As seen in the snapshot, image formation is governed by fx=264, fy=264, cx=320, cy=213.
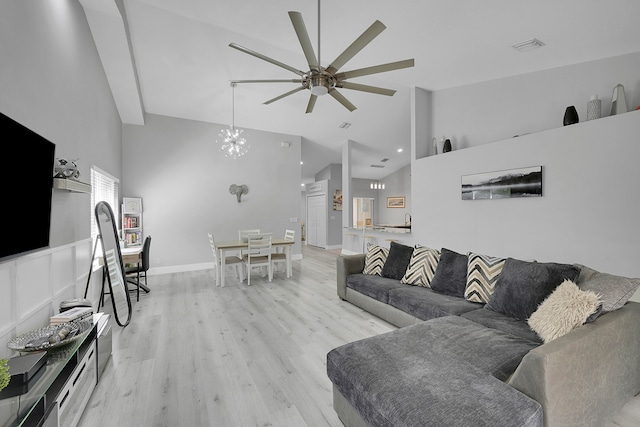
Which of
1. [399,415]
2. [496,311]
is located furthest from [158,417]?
[496,311]

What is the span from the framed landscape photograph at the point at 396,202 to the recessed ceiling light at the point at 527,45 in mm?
7094

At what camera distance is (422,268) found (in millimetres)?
3102

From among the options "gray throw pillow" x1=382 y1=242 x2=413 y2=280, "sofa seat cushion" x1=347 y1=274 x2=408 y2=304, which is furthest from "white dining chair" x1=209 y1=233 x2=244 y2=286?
"gray throw pillow" x1=382 y1=242 x2=413 y2=280

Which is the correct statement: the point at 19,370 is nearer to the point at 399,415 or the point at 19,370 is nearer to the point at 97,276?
the point at 399,415

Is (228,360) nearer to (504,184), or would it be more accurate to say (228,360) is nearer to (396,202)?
(504,184)

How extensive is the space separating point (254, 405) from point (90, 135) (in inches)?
144

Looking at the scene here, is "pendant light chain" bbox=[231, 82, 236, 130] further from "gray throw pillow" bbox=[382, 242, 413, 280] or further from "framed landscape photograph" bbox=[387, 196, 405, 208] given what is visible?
"framed landscape photograph" bbox=[387, 196, 405, 208]

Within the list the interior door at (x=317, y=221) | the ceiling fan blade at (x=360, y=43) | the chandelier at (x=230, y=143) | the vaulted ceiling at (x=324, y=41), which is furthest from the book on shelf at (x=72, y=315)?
the interior door at (x=317, y=221)

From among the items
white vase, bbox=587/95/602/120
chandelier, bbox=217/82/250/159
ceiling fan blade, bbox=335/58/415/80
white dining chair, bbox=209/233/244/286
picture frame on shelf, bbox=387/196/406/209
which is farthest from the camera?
picture frame on shelf, bbox=387/196/406/209

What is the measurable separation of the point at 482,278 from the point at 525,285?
435 mm

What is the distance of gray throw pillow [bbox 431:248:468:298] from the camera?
8.97ft

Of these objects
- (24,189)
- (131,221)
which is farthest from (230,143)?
(24,189)

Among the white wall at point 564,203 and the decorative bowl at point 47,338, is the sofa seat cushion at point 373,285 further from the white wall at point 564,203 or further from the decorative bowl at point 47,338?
the decorative bowl at point 47,338

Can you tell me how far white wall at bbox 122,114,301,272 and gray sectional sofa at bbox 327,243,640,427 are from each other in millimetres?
5120
